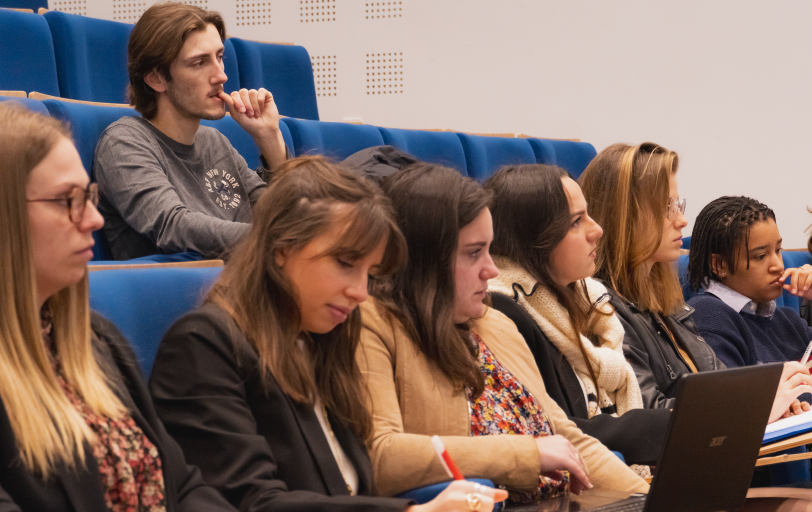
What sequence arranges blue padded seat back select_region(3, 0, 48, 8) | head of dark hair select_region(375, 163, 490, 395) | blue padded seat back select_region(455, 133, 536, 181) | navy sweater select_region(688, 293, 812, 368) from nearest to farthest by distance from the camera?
head of dark hair select_region(375, 163, 490, 395) → navy sweater select_region(688, 293, 812, 368) → blue padded seat back select_region(455, 133, 536, 181) → blue padded seat back select_region(3, 0, 48, 8)

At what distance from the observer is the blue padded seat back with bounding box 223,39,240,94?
208 cm

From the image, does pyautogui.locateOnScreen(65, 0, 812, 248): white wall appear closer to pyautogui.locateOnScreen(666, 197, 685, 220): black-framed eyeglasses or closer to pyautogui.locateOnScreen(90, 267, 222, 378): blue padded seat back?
pyautogui.locateOnScreen(666, 197, 685, 220): black-framed eyeglasses

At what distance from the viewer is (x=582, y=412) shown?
42.3 inches

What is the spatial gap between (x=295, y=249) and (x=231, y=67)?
1.50m

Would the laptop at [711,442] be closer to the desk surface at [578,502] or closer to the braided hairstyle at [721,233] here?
the desk surface at [578,502]

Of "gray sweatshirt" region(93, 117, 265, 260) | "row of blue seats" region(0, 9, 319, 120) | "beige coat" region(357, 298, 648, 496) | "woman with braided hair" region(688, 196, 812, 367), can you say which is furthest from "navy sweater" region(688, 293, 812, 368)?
"row of blue seats" region(0, 9, 319, 120)

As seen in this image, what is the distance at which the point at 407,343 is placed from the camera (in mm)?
852

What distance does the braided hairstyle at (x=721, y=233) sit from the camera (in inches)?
59.2

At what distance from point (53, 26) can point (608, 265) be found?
1.12 m

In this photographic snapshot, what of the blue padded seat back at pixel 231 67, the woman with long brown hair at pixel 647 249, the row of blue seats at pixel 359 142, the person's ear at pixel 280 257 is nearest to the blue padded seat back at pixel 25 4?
the blue padded seat back at pixel 231 67

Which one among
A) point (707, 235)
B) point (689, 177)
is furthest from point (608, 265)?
point (689, 177)

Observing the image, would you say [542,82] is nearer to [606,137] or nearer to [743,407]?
[606,137]

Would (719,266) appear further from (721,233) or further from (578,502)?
(578,502)

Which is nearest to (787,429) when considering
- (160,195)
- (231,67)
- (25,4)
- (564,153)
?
(160,195)
